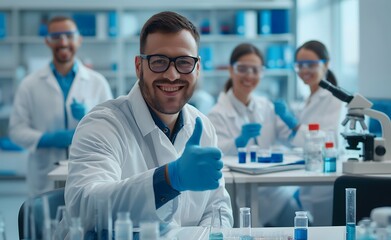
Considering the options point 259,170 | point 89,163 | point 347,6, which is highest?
point 347,6

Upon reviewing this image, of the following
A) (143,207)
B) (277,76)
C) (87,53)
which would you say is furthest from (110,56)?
(143,207)

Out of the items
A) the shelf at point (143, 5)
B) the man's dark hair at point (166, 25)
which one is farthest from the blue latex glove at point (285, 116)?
the shelf at point (143, 5)

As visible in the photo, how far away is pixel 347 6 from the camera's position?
5992mm

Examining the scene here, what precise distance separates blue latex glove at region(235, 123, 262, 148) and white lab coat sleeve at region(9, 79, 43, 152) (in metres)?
1.30

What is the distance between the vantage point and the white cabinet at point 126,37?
256 inches

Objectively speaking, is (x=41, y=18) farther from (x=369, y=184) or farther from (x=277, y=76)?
(x=369, y=184)

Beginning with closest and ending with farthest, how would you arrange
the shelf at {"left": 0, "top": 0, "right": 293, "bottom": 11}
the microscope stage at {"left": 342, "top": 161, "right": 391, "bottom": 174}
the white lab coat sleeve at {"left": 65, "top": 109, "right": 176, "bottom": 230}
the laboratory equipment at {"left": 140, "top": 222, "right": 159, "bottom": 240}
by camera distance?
1. the laboratory equipment at {"left": 140, "top": 222, "right": 159, "bottom": 240}
2. the white lab coat sleeve at {"left": 65, "top": 109, "right": 176, "bottom": 230}
3. the microscope stage at {"left": 342, "top": 161, "right": 391, "bottom": 174}
4. the shelf at {"left": 0, "top": 0, "right": 293, "bottom": 11}

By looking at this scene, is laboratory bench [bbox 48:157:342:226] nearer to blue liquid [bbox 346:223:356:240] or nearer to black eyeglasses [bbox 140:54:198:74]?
black eyeglasses [bbox 140:54:198:74]

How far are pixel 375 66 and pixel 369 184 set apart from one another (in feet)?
8.12

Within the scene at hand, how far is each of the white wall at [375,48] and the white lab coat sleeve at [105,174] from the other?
2873mm

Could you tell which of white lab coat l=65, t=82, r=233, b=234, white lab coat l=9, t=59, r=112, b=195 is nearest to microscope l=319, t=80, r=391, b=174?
white lab coat l=65, t=82, r=233, b=234

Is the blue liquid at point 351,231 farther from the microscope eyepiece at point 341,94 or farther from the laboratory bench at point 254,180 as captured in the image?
the microscope eyepiece at point 341,94

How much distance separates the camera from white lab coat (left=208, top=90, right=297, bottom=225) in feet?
11.5

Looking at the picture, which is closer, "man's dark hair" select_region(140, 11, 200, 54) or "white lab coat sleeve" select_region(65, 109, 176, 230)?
"white lab coat sleeve" select_region(65, 109, 176, 230)
